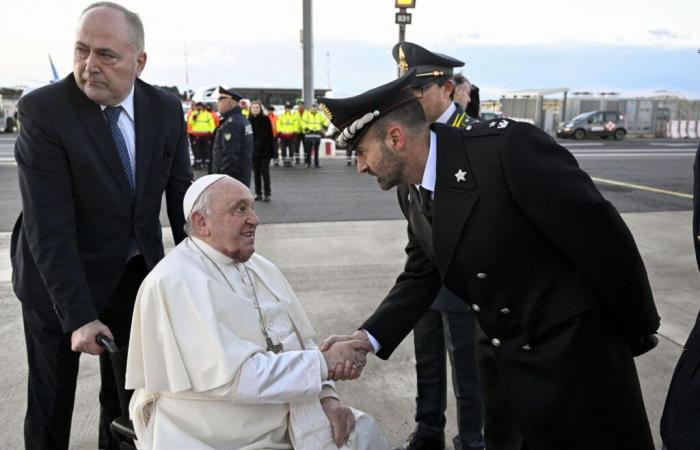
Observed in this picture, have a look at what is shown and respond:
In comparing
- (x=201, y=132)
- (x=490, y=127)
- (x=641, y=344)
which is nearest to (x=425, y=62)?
(x=490, y=127)

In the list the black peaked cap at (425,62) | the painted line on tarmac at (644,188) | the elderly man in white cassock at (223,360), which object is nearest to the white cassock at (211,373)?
the elderly man in white cassock at (223,360)

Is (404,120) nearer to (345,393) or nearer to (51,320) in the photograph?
(51,320)

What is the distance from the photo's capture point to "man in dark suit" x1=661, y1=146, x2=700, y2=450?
1.67 m

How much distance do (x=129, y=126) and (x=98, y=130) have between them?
0.18 meters

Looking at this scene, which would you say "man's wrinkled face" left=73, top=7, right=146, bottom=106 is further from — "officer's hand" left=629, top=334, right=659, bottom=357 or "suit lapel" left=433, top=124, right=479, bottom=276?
"officer's hand" left=629, top=334, right=659, bottom=357

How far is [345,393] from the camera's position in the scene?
3684 millimetres

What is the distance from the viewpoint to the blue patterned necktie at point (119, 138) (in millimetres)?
2502

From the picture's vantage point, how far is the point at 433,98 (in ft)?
9.93

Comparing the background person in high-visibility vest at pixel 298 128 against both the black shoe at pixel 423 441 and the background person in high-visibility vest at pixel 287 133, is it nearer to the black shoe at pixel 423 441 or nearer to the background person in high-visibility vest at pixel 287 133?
the background person in high-visibility vest at pixel 287 133

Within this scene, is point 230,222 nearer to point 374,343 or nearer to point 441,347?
point 374,343

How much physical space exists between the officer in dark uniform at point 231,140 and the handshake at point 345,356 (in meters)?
6.28

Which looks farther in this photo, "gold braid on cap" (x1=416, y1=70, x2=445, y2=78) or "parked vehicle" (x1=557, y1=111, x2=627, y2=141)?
"parked vehicle" (x1=557, y1=111, x2=627, y2=141)

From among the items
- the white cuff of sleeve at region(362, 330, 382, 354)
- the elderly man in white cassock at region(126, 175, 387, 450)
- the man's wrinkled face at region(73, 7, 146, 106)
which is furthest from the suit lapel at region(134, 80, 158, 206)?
the white cuff of sleeve at region(362, 330, 382, 354)

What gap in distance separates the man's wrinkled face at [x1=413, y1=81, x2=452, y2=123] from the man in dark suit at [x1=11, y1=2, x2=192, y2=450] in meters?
1.16
